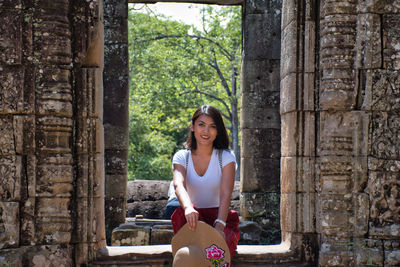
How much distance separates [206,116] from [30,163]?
1.65 m

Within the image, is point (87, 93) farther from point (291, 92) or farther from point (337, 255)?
point (337, 255)

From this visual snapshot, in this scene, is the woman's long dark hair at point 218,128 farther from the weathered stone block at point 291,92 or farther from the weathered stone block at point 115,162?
the weathered stone block at point 115,162

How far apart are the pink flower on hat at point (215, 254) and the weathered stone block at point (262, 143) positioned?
524 cm

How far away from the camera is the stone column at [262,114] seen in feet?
29.5

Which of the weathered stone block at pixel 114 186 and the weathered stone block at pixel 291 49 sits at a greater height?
the weathered stone block at pixel 291 49

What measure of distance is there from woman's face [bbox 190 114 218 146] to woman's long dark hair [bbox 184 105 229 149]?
28 mm

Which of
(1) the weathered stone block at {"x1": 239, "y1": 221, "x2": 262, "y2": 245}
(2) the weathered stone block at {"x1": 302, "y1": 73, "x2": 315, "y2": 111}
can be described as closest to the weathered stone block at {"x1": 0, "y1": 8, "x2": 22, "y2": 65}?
(2) the weathered stone block at {"x1": 302, "y1": 73, "x2": 315, "y2": 111}

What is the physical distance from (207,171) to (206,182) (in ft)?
0.31

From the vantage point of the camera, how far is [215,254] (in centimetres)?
385

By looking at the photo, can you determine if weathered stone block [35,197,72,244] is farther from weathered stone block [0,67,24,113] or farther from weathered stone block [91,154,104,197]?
weathered stone block [0,67,24,113]

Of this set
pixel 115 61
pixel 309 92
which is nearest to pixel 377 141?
pixel 309 92

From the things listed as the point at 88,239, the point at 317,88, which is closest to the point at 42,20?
the point at 88,239

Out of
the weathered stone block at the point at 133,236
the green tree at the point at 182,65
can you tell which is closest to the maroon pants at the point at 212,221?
the weathered stone block at the point at 133,236

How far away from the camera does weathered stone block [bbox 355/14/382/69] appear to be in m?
4.68
